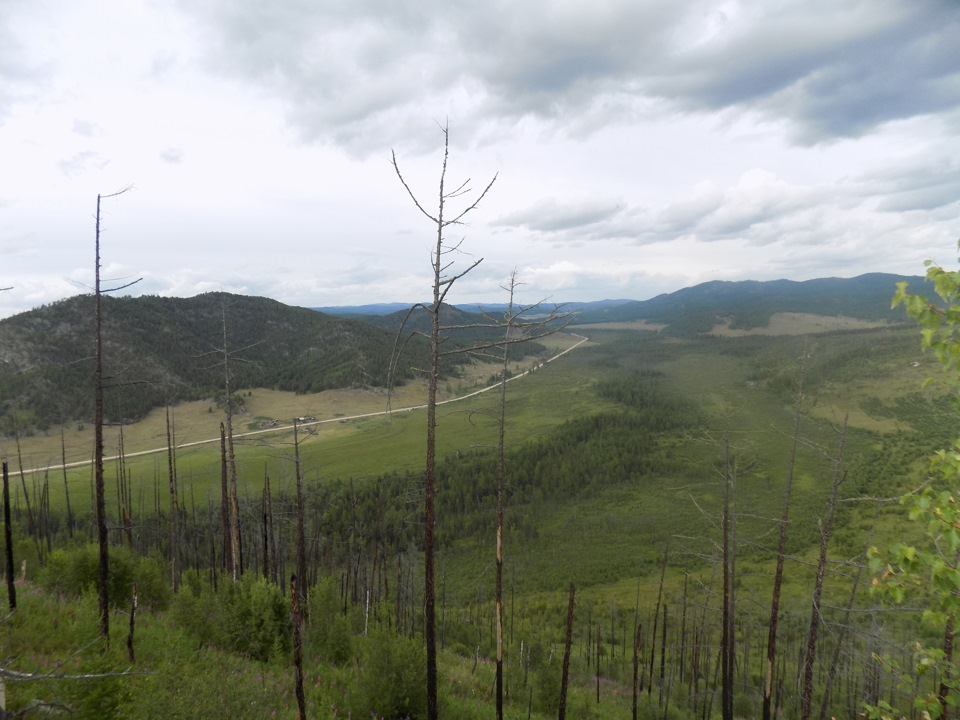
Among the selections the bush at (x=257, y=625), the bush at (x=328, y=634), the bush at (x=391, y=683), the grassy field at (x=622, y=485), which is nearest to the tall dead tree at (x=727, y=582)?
the grassy field at (x=622, y=485)

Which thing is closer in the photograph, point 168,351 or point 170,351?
point 168,351

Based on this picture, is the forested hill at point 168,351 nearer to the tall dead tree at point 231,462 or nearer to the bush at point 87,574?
the tall dead tree at point 231,462

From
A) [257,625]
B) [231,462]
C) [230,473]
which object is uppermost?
[231,462]

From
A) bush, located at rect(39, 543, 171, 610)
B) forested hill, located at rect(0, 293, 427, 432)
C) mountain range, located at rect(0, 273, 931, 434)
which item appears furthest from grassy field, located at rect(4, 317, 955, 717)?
forested hill, located at rect(0, 293, 427, 432)

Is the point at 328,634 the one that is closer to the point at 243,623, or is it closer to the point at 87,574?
the point at 243,623

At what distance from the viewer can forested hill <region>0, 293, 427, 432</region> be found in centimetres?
9488

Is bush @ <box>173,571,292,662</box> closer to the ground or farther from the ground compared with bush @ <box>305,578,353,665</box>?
farther from the ground

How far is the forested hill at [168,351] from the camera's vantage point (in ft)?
311

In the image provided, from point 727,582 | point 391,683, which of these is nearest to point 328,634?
point 391,683

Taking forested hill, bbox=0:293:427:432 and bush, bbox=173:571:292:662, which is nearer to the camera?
bush, bbox=173:571:292:662

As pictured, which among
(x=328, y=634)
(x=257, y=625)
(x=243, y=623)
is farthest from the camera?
(x=328, y=634)

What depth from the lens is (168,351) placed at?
13388 centimetres

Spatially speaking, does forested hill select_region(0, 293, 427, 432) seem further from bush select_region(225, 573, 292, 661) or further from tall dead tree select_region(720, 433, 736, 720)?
tall dead tree select_region(720, 433, 736, 720)

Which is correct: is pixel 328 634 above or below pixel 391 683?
below
